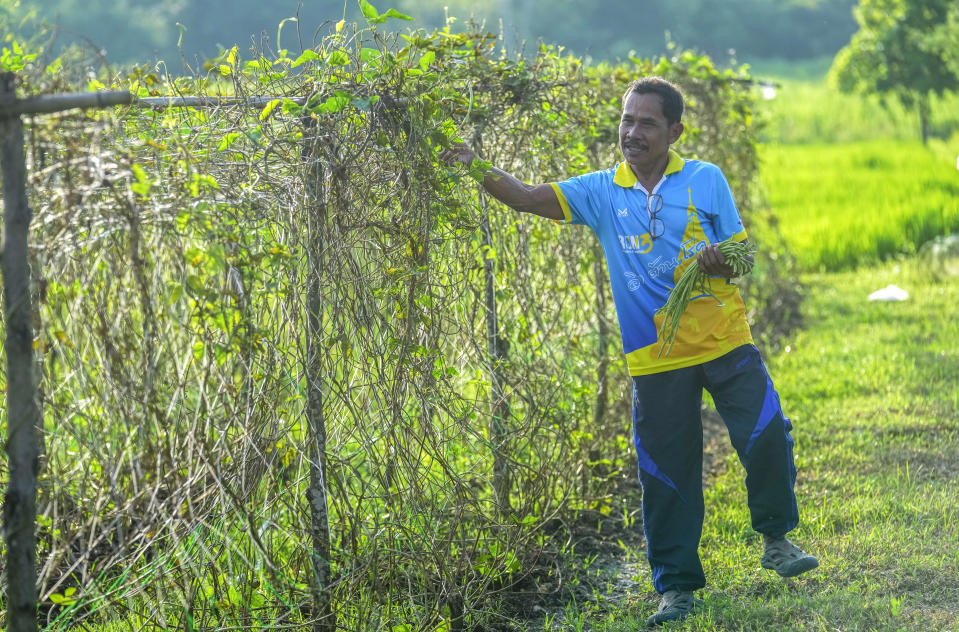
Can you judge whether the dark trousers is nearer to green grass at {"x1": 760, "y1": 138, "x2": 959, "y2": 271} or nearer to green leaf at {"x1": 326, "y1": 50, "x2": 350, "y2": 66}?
green leaf at {"x1": 326, "y1": 50, "x2": 350, "y2": 66}

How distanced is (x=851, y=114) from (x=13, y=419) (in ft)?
93.7

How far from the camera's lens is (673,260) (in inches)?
141

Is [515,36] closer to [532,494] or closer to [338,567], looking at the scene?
[532,494]

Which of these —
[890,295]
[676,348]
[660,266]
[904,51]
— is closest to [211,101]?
[660,266]

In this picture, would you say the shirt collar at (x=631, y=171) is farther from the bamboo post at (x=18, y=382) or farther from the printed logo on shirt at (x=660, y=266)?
the bamboo post at (x=18, y=382)

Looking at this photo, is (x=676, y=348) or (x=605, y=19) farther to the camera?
(x=605, y=19)

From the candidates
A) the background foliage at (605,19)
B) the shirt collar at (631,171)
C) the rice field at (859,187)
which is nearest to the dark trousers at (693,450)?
the shirt collar at (631,171)

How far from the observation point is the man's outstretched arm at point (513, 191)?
3508mm

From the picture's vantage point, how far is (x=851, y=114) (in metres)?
28.0

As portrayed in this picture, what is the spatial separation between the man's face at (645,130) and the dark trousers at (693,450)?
77 centimetres

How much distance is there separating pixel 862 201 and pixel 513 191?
11.8m

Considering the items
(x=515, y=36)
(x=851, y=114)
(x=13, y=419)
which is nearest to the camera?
(x=13, y=419)

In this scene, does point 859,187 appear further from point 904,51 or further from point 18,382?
point 18,382

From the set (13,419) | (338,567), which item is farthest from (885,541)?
(13,419)
